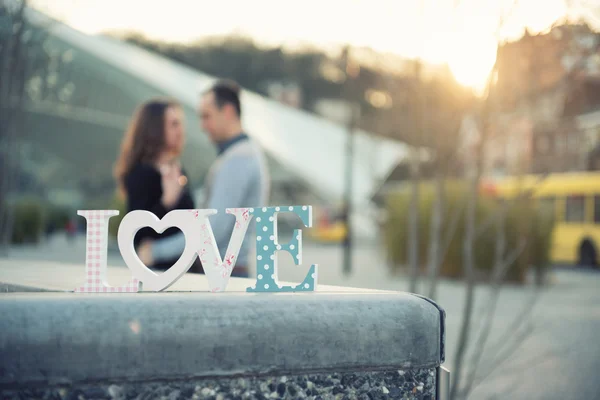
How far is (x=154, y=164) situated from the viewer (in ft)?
12.6

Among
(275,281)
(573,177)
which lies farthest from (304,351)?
(573,177)

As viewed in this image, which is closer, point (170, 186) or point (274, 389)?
point (274, 389)

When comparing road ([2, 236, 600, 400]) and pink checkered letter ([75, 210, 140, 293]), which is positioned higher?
pink checkered letter ([75, 210, 140, 293])

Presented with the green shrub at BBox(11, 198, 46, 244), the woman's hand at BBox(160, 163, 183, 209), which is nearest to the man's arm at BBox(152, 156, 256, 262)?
the woman's hand at BBox(160, 163, 183, 209)

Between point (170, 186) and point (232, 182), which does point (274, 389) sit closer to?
point (232, 182)

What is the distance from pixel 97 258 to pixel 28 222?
23.3m

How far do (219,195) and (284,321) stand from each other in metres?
2.11

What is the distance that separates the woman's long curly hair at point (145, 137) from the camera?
391 cm

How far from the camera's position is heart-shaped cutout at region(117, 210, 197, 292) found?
1960mm

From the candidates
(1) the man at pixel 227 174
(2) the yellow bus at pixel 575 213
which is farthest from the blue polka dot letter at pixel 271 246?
(2) the yellow bus at pixel 575 213

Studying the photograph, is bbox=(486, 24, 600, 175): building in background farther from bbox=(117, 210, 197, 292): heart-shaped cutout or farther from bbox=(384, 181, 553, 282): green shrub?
bbox=(384, 181, 553, 282): green shrub

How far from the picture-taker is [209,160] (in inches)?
1249

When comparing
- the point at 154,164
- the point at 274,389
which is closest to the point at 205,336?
the point at 274,389

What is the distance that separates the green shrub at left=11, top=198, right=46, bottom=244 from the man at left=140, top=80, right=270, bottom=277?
20732 mm
